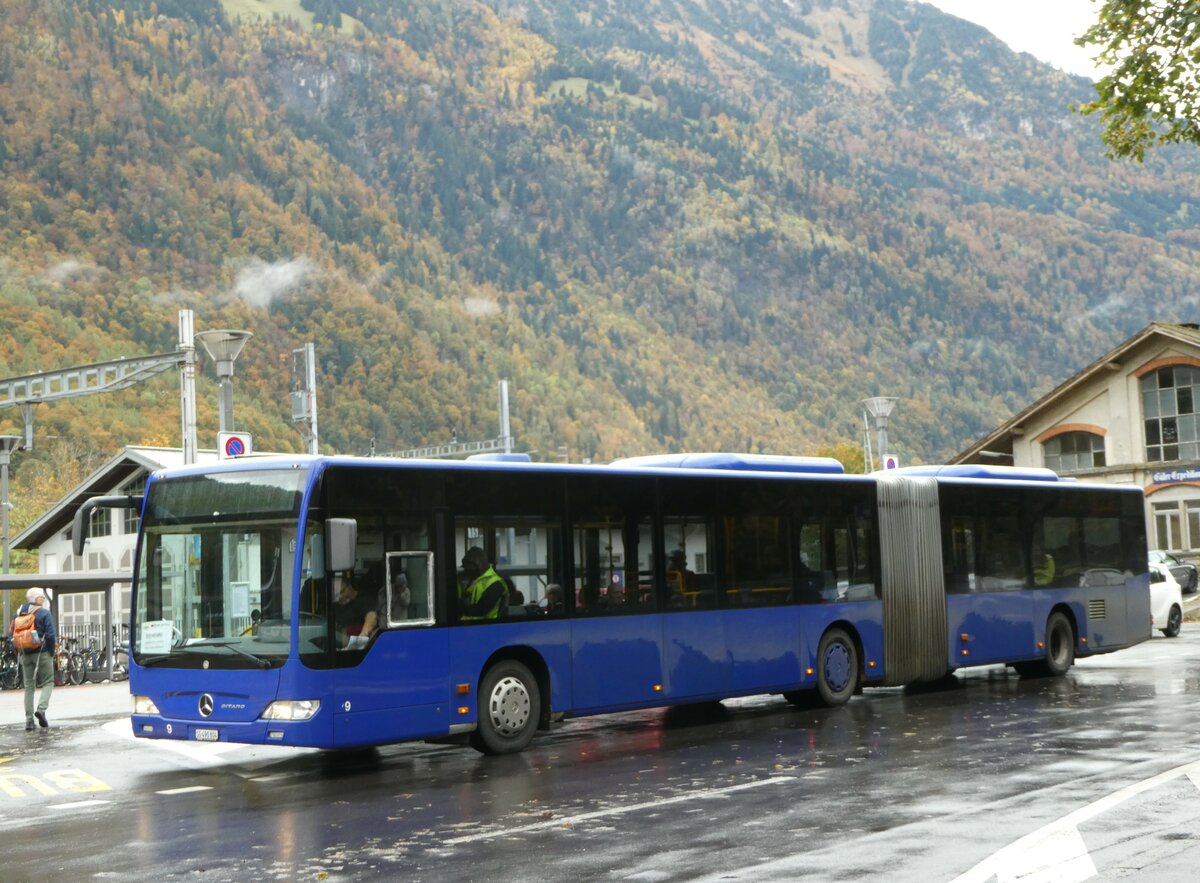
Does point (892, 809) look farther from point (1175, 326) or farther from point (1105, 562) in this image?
point (1175, 326)

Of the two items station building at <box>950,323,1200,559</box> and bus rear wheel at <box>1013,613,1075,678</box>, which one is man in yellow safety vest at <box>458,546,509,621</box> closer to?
bus rear wheel at <box>1013,613,1075,678</box>

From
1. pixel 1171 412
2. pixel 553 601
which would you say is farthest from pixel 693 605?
Answer: pixel 1171 412

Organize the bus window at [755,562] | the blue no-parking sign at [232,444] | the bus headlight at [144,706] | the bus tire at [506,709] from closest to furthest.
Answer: the bus headlight at [144,706], the bus tire at [506,709], the bus window at [755,562], the blue no-parking sign at [232,444]

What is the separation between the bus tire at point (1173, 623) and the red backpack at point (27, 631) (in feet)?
84.2

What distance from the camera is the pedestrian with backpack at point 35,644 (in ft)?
65.3

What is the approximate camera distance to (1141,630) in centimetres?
Answer: 2538

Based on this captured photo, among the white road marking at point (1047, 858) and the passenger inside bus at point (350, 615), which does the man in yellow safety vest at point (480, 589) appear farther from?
the white road marking at point (1047, 858)

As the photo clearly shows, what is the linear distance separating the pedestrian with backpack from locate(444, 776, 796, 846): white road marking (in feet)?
34.2

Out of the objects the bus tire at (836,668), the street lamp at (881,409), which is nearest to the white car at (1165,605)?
the street lamp at (881,409)

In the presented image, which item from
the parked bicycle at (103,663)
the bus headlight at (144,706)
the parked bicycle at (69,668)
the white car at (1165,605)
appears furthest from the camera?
the parked bicycle at (103,663)

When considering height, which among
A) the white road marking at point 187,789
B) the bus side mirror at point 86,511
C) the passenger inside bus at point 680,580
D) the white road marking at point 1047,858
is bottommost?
the white road marking at point 1047,858

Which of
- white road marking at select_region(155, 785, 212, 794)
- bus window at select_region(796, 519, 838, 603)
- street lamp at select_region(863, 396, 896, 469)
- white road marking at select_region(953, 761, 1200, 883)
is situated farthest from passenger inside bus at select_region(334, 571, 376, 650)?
street lamp at select_region(863, 396, 896, 469)

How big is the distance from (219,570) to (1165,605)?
27837mm

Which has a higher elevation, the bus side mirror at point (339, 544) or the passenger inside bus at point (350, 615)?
the bus side mirror at point (339, 544)
